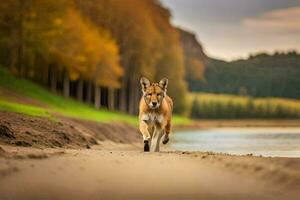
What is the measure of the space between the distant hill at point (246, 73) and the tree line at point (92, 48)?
6.80m

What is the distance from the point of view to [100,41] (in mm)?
54875

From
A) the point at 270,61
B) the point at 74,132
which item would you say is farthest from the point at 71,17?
the point at 74,132

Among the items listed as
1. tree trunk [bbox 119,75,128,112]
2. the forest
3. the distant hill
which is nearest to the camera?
the distant hill

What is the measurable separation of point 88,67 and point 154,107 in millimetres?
38944

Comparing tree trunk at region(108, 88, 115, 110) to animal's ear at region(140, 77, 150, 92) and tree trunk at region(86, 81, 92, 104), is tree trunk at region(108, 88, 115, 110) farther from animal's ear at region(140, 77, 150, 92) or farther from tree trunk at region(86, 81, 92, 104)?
animal's ear at region(140, 77, 150, 92)

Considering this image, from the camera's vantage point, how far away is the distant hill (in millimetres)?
33562

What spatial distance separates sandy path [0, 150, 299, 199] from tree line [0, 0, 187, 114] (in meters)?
35.6

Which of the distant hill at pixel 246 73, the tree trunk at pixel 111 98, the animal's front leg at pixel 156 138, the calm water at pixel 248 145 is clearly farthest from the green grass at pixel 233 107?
the animal's front leg at pixel 156 138

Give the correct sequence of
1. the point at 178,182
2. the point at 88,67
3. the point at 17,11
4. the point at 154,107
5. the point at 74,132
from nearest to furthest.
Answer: the point at 178,182 < the point at 154,107 < the point at 74,132 < the point at 17,11 < the point at 88,67

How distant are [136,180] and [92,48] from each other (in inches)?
1714

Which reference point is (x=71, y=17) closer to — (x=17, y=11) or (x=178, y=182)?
(x=17, y=11)

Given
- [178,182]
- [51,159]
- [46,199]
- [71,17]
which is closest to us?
[46,199]

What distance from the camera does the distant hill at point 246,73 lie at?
110 feet

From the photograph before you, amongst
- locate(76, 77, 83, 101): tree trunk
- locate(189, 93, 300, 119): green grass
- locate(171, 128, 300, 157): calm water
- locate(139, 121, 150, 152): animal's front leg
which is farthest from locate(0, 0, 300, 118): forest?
locate(139, 121, 150, 152): animal's front leg
